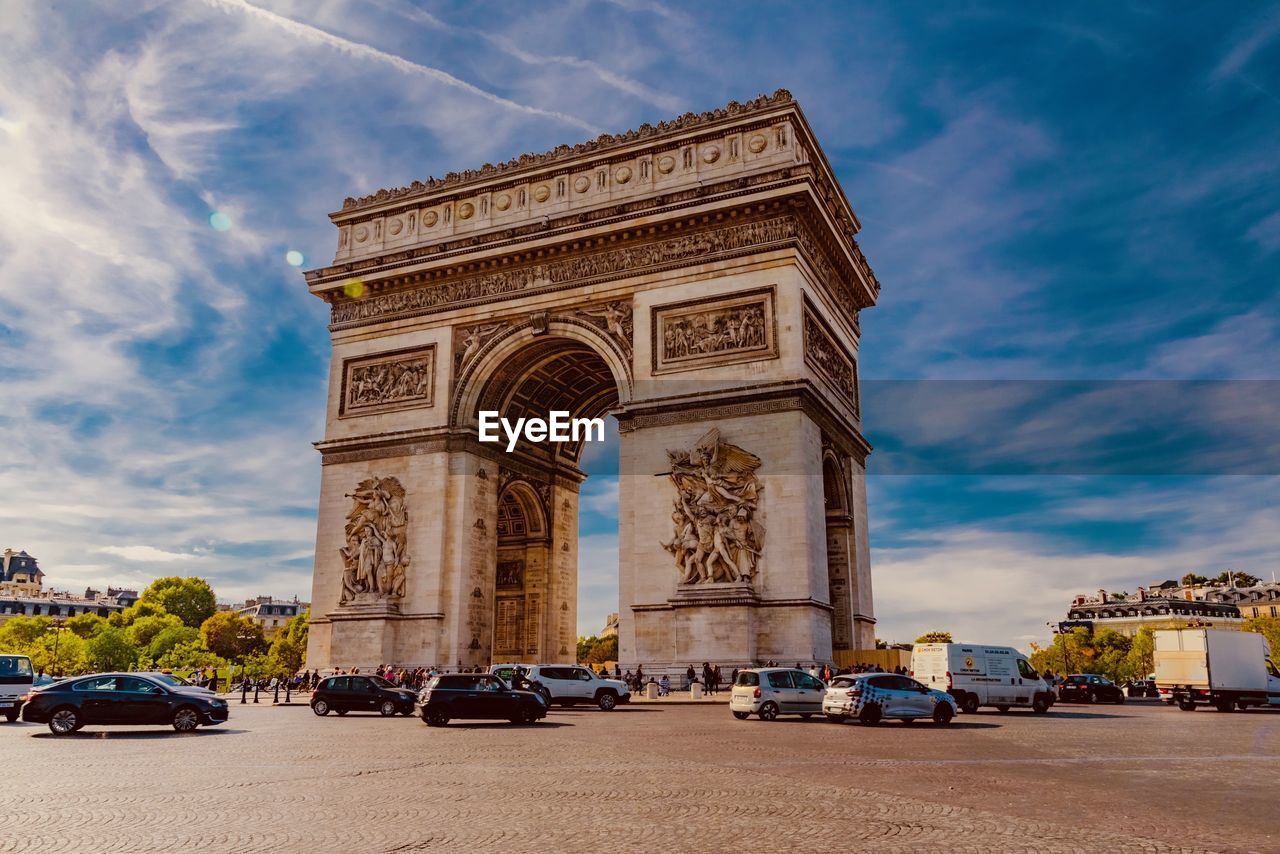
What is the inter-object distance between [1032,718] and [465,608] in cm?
1796

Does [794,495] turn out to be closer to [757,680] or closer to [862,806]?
[757,680]

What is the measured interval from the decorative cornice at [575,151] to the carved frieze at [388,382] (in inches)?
243

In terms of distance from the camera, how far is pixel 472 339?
1385 inches

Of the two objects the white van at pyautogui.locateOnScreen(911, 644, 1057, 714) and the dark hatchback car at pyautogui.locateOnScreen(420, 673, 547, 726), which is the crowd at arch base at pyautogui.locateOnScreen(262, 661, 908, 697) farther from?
the dark hatchback car at pyautogui.locateOnScreen(420, 673, 547, 726)

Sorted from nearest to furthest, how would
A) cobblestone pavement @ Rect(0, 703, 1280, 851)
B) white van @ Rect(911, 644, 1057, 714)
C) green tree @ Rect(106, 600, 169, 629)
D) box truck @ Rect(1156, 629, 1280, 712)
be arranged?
cobblestone pavement @ Rect(0, 703, 1280, 851) → white van @ Rect(911, 644, 1057, 714) → box truck @ Rect(1156, 629, 1280, 712) → green tree @ Rect(106, 600, 169, 629)

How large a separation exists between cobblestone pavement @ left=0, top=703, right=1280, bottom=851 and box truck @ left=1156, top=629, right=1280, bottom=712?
41.3ft

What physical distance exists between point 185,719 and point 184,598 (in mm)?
96632

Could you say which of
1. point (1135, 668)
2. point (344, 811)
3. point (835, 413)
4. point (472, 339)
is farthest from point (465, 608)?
point (1135, 668)

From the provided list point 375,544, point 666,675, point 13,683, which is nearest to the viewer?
point 13,683

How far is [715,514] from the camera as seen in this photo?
29.4 metres

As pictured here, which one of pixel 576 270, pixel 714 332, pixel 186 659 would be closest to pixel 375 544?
pixel 576 270

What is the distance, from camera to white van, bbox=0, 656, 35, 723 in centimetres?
2314

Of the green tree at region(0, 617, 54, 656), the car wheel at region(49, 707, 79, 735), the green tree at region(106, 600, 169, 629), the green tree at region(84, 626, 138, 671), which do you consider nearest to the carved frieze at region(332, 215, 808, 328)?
the car wheel at region(49, 707, 79, 735)

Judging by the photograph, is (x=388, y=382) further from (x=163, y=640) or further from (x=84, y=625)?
(x=84, y=625)
